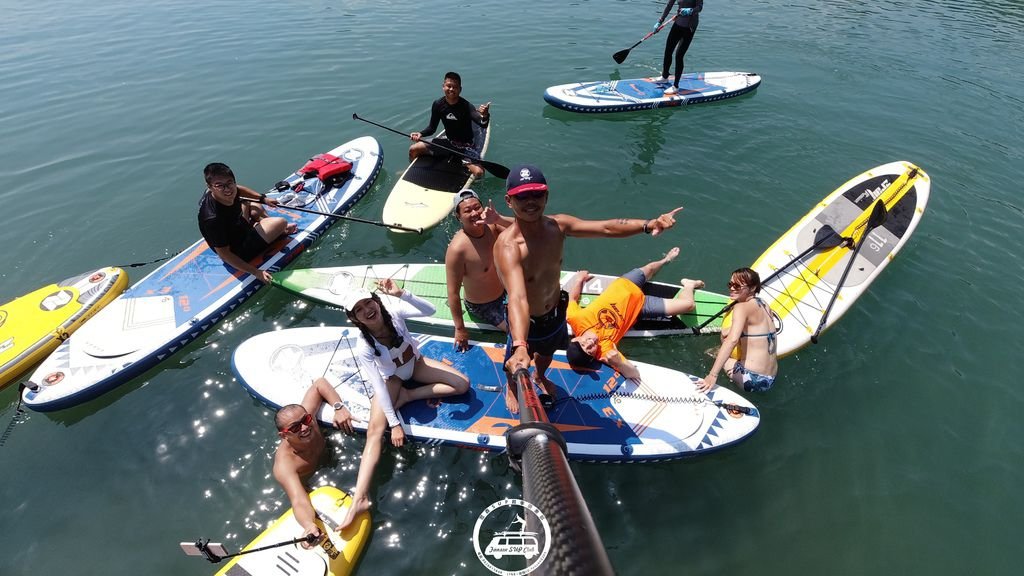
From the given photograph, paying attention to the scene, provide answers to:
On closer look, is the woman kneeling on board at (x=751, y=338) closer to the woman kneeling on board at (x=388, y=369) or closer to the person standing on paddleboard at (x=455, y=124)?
the woman kneeling on board at (x=388, y=369)

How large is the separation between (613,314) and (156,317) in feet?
22.5

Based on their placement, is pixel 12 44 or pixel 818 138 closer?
pixel 818 138

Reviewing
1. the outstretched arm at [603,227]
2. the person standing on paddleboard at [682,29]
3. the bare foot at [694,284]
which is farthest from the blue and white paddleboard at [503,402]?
the person standing on paddleboard at [682,29]

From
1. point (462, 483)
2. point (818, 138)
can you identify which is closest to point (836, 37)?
point (818, 138)

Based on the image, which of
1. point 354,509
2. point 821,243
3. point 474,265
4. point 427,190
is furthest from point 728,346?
point 427,190

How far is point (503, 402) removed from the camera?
5.36m

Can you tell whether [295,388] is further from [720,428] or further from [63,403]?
A: [720,428]

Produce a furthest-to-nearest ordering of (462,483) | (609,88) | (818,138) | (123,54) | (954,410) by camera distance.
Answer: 1. (123,54)
2. (609,88)
3. (818,138)
4. (954,410)
5. (462,483)

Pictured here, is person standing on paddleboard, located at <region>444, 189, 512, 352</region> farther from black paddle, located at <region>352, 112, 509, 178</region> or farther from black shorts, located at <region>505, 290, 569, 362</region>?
black paddle, located at <region>352, 112, 509, 178</region>

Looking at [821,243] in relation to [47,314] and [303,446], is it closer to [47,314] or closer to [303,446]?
[303,446]

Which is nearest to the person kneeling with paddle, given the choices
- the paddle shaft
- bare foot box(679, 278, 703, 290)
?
bare foot box(679, 278, 703, 290)

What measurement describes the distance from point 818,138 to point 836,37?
30.3 feet

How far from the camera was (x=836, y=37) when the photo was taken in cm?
1652

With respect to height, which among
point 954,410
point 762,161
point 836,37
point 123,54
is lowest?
point 954,410
